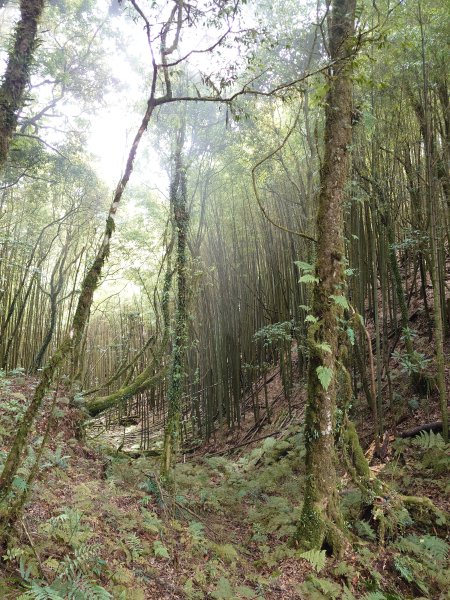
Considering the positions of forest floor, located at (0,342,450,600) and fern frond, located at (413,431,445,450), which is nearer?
forest floor, located at (0,342,450,600)

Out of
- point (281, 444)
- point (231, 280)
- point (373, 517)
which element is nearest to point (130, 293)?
point (231, 280)

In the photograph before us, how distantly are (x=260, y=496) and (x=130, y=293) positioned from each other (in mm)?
8093

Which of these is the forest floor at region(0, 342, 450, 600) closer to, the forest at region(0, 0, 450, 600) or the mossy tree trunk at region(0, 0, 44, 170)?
the forest at region(0, 0, 450, 600)

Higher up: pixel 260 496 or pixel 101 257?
pixel 101 257

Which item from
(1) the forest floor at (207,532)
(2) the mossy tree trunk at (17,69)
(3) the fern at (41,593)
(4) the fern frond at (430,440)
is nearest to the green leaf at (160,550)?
(1) the forest floor at (207,532)

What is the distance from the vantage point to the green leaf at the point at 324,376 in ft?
8.19

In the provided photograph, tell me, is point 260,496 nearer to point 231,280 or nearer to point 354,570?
point 354,570

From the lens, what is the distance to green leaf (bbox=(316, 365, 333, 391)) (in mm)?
2496

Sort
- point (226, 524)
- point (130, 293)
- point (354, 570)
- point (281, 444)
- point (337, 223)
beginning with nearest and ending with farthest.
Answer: point (354, 570) < point (337, 223) < point (226, 524) < point (281, 444) < point (130, 293)

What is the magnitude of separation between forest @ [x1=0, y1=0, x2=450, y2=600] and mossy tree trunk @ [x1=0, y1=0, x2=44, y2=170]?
0.01 meters

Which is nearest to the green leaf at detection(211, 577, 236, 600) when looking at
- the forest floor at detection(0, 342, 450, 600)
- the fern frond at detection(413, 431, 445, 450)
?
the forest floor at detection(0, 342, 450, 600)

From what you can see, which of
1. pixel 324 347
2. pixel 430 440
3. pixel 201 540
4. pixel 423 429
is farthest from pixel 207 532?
pixel 423 429

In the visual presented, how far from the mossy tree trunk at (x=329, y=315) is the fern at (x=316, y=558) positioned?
0.09 meters

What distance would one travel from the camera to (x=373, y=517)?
286 centimetres
